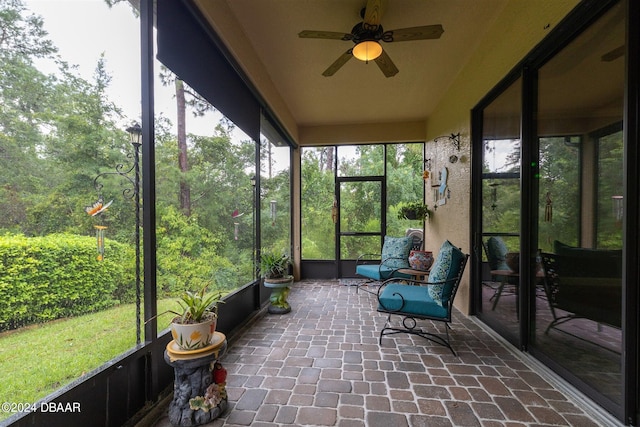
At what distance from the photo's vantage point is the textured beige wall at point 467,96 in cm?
208

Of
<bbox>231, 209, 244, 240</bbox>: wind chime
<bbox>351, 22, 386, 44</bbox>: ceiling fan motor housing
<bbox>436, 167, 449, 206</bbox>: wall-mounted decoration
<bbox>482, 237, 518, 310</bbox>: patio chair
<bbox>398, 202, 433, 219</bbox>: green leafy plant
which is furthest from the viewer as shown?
<bbox>398, 202, 433, 219</bbox>: green leafy plant

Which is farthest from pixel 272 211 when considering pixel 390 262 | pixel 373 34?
pixel 373 34

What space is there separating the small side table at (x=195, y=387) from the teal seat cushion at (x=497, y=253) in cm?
273

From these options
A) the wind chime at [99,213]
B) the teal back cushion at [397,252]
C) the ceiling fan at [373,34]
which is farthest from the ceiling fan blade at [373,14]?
the teal back cushion at [397,252]

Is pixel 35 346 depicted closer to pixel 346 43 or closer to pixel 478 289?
pixel 346 43

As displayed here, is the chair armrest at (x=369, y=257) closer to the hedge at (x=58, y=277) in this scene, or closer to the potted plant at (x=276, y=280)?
the potted plant at (x=276, y=280)

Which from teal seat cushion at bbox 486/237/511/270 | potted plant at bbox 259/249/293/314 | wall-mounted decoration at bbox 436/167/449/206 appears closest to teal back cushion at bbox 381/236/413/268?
wall-mounted decoration at bbox 436/167/449/206

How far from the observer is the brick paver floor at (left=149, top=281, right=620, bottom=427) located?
156 centimetres

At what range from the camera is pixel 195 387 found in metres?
1.54

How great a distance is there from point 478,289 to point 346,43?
131 inches

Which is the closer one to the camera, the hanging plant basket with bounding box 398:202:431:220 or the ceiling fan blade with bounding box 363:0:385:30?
the ceiling fan blade with bounding box 363:0:385:30

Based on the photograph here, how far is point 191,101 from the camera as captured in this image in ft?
8.95

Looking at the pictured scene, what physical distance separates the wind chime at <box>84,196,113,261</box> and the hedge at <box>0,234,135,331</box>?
35mm

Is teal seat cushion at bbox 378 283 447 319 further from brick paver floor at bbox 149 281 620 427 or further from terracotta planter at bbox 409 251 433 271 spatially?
terracotta planter at bbox 409 251 433 271
